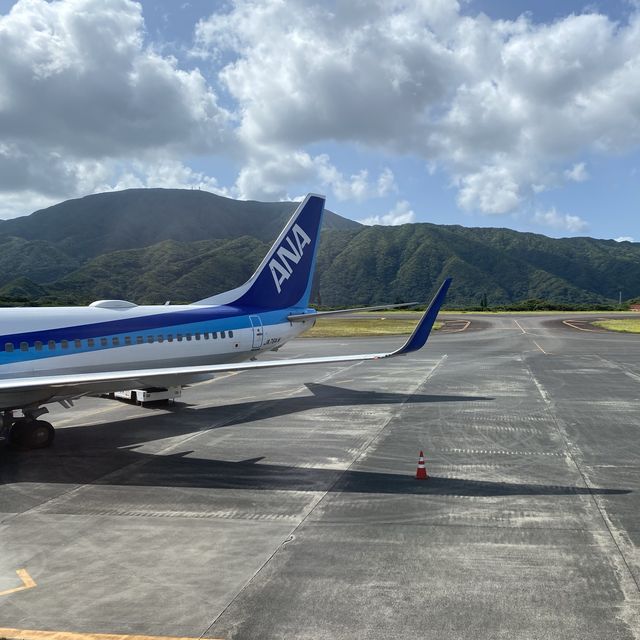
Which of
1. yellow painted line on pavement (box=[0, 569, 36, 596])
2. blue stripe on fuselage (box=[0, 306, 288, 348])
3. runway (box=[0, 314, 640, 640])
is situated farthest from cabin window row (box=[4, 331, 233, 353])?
yellow painted line on pavement (box=[0, 569, 36, 596])

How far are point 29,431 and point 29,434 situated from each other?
96 mm

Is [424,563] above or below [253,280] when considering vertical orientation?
below

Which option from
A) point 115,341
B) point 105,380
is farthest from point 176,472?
point 115,341

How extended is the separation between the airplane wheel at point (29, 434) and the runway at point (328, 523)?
0.53 metres

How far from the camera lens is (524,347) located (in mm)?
52844

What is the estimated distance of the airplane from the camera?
1770cm

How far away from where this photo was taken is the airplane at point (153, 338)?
1770cm

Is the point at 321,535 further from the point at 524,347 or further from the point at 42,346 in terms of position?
the point at 524,347

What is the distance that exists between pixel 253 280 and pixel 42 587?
1870cm

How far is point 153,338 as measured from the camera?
74.5 ft

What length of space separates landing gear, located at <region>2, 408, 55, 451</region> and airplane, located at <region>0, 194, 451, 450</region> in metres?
0.03

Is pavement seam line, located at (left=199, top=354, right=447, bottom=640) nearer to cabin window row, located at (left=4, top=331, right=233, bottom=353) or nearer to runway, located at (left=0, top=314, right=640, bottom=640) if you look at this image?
runway, located at (left=0, top=314, right=640, bottom=640)

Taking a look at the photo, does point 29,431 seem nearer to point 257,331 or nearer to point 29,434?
point 29,434

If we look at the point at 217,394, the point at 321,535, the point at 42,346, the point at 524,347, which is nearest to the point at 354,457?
the point at 321,535
